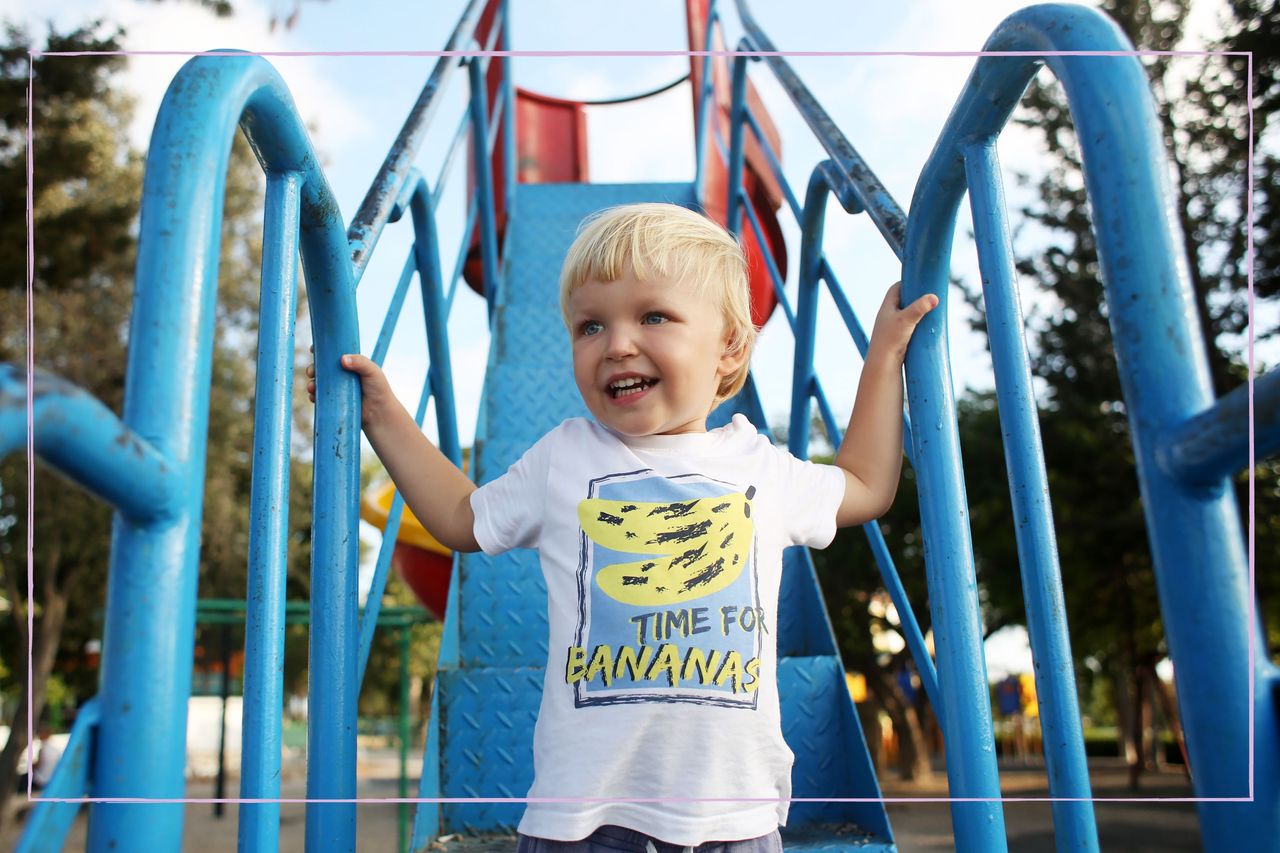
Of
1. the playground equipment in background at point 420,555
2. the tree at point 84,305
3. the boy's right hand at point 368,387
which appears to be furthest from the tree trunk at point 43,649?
the boy's right hand at point 368,387

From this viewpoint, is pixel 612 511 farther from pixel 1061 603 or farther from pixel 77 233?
pixel 77 233

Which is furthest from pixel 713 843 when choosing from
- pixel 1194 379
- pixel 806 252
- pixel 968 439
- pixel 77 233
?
pixel 968 439

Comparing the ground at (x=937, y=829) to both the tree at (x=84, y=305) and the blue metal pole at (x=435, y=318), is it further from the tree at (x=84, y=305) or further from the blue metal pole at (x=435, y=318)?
the blue metal pole at (x=435, y=318)

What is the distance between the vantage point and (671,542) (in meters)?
1.08

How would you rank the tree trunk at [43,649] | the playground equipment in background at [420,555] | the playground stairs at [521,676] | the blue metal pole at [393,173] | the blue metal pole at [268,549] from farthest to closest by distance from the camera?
the tree trunk at [43,649]
the playground equipment in background at [420,555]
the playground stairs at [521,676]
the blue metal pole at [393,173]
the blue metal pole at [268,549]

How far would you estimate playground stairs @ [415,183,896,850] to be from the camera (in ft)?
5.47

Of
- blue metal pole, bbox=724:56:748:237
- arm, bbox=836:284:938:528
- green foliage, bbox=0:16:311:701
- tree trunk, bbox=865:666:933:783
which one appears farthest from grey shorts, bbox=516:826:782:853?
tree trunk, bbox=865:666:933:783

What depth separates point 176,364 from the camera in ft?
2.36

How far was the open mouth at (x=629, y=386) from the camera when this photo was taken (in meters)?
1.13

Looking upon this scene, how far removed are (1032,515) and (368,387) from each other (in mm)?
784

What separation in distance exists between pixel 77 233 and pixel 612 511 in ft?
28.2

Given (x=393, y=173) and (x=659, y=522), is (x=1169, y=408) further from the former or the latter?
(x=393, y=173)

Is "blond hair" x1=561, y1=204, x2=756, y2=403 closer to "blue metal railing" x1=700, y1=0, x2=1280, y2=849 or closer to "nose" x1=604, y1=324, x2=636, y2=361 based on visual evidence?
"nose" x1=604, y1=324, x2=636, y2=361

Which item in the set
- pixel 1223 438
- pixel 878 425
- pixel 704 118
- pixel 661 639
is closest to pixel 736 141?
pixel 704 118
